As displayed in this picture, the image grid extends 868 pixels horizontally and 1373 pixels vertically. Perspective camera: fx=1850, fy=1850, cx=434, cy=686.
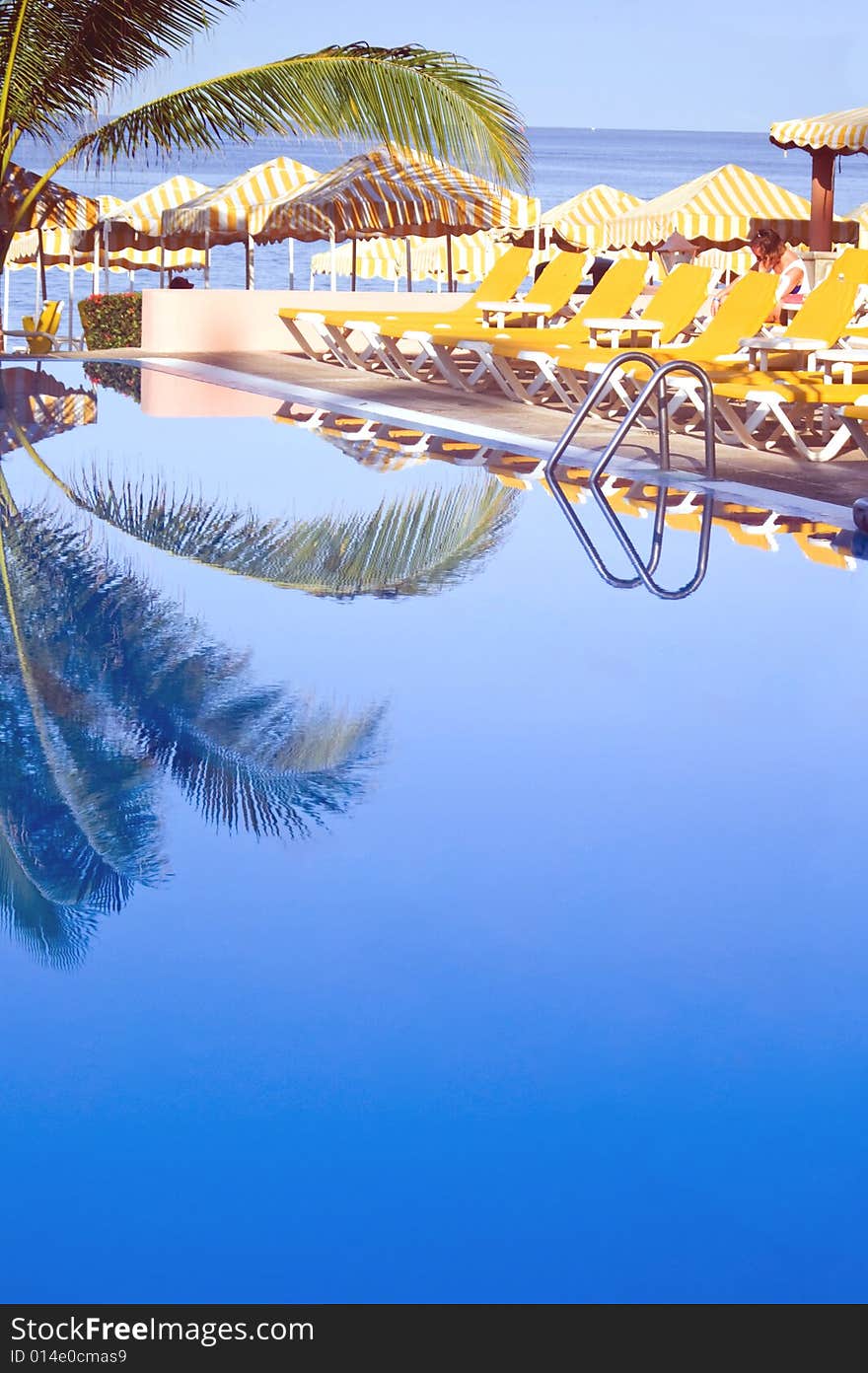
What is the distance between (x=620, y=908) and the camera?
3408 millimetres

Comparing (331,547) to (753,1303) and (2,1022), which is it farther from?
(753,1303)

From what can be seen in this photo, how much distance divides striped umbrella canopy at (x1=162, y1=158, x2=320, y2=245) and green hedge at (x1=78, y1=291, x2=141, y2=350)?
1155mm

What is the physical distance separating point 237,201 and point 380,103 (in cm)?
834

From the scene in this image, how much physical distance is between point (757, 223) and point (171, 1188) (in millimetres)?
20879

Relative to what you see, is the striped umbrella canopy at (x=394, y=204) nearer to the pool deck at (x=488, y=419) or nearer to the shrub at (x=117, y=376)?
the pool deck at (x=488, y=419)

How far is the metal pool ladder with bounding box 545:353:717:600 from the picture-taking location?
22.0ft

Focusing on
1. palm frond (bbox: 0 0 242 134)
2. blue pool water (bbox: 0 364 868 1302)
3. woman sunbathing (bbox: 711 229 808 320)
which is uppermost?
palm frond (bbox: 0 0 242 134)

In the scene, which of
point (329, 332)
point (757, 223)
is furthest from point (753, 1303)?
point (757, 223)

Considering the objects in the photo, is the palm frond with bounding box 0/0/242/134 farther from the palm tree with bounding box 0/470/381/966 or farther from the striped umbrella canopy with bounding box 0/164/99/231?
the palm tree with bounding box 0/470/381/966

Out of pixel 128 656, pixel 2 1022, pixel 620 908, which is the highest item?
pixel 128 656

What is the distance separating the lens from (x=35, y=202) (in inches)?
621

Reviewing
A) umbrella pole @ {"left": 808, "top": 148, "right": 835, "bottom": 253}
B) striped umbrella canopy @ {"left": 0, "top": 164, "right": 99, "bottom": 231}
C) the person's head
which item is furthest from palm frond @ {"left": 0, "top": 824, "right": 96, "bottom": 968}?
umbrella pole @ {"left": 808, "top": 148, "right": 835, "bottom": 253}

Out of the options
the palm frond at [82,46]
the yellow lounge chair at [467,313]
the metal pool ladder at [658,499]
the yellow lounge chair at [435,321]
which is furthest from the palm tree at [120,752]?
the yellow lounge chair at [467,313]

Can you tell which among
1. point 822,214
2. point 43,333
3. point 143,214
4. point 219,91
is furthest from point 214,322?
point 143,214
